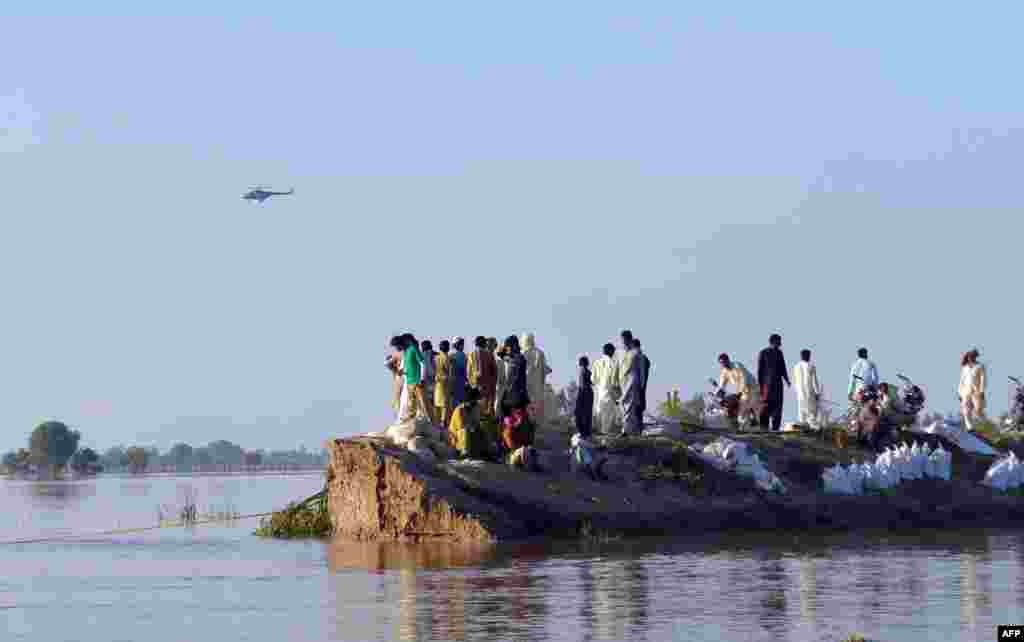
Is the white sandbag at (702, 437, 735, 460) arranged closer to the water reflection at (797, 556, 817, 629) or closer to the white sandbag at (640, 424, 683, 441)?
the white sandbag at (640, 424, 683, 441)

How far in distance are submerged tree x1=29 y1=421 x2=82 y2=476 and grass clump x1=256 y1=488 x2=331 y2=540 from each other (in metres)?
114

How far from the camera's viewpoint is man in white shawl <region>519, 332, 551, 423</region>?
33.0 metres

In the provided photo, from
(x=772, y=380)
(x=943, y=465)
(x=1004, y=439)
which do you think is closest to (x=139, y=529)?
(x=772, y=380)

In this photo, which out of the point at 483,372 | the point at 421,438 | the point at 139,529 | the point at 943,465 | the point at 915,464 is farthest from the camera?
the point at 139,529

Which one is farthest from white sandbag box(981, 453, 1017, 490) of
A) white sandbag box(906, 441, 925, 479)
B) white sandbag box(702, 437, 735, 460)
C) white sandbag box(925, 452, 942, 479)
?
white sandbag box(702, 437, 735, 460)

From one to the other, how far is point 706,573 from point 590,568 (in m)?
1.48

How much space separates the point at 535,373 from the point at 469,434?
192 inches

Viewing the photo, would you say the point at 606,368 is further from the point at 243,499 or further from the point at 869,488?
A: the point at 243,499

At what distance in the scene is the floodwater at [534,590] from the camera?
1688cm

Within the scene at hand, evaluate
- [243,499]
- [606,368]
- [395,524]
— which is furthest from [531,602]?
[243,499]

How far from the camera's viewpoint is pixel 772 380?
33.3m

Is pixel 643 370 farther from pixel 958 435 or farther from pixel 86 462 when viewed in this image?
pixel 86 462

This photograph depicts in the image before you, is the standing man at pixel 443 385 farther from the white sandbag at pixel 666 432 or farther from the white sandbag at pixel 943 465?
the white sandbag at pixel 943 465

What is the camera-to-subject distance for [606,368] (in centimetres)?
3166
